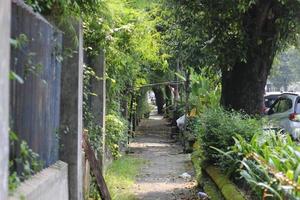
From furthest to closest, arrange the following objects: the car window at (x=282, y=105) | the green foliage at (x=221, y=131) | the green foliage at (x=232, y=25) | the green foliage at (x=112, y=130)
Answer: the car window at (x=282, y=105) < the green foliage at (x=112, y=130) < the green foliage at (x=232, y=25) < the green foliage at (x=221, y=131)

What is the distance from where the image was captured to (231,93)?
43.5ft

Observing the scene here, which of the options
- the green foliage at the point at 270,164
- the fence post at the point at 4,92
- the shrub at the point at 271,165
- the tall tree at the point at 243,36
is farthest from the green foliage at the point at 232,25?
the fence post at the point at 4,92

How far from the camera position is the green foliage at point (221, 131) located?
9532 mm

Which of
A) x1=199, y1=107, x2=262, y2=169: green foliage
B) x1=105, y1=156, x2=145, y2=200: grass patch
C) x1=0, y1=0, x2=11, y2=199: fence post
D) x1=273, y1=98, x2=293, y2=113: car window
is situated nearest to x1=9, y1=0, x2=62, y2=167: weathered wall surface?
x1=0, y1=0, x2=11, y2=199: fence post

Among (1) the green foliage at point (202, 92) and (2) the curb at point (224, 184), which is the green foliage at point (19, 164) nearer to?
(2) the curb at point (224, 184)

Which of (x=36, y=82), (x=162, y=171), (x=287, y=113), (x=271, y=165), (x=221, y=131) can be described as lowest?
(x=162, y=171)

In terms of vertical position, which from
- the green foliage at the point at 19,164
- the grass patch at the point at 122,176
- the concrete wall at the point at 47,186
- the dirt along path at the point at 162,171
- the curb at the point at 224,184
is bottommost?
the dirt along path at the point at 162,171

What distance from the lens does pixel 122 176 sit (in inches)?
502

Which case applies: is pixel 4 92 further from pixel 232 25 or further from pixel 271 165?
pixel 232 25

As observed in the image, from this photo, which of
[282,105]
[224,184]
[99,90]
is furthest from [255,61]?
[282,105]

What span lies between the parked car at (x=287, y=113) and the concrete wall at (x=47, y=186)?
967cm

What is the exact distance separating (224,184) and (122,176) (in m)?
4.32

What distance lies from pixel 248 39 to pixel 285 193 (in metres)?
7.65

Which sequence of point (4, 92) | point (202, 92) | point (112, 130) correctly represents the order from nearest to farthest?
point (4, 92) < point (112, 130) < point (202, 92)
